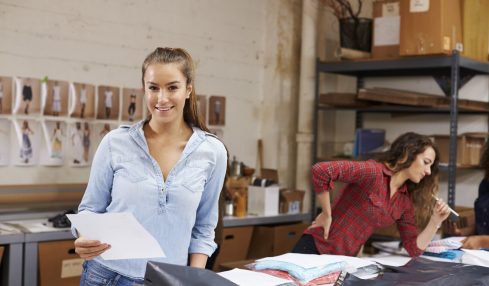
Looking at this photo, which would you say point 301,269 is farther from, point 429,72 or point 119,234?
point 429,72

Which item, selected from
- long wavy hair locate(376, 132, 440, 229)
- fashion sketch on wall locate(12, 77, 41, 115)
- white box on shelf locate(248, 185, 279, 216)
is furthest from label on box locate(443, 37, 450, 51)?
fashion sketch on wall locate(12, 77, 41, 115)

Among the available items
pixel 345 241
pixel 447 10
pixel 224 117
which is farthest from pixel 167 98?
pixel 224 117

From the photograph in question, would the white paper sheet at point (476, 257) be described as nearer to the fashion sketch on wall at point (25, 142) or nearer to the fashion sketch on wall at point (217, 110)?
the fashion sketch on wall at point (217, 110)

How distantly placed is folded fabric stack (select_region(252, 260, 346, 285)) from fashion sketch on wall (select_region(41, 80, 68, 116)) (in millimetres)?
2024

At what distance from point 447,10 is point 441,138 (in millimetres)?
789

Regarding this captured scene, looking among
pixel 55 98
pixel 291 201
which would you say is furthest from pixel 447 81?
pixel 55 98

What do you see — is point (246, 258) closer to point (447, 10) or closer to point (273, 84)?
point (273, 84)

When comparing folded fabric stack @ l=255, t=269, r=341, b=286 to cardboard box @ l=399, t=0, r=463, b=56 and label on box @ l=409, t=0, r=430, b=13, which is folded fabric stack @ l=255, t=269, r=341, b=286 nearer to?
cardboard box @ l=399, t=0, r=463, b=56

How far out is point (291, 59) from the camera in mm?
5078

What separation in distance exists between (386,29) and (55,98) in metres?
2.11

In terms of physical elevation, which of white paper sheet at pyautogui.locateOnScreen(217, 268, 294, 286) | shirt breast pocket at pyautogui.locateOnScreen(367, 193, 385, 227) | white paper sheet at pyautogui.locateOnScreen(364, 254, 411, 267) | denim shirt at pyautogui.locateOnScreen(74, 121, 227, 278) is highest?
denim shirt at pyautogui.locateOnScreen(74, 121, 227, 278)

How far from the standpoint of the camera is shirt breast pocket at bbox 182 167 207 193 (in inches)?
81.4

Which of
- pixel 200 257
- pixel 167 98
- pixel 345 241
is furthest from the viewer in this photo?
pixel 345 241

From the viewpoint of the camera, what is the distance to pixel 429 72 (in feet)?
14.5
